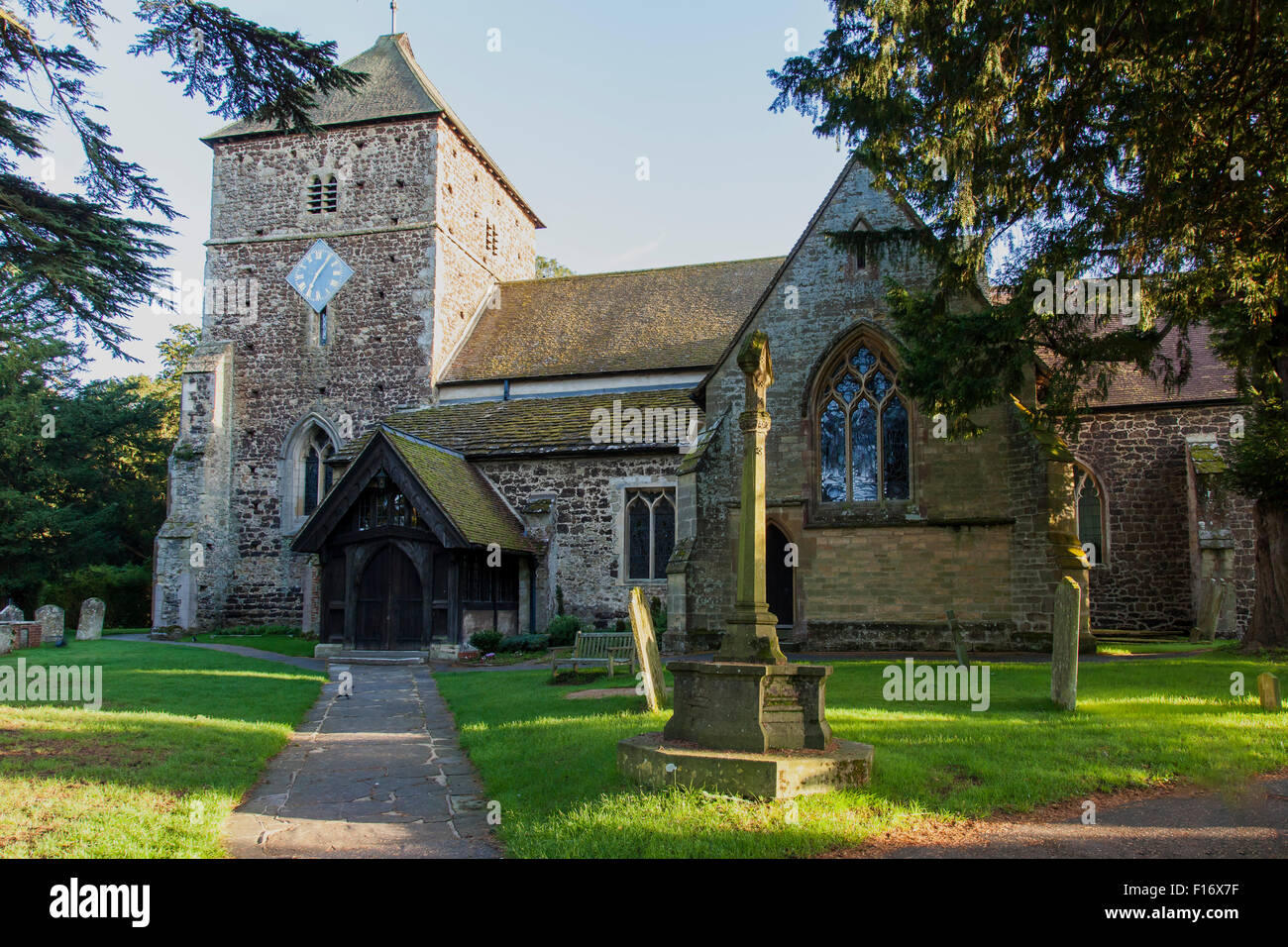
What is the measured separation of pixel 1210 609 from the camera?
18.7 meters

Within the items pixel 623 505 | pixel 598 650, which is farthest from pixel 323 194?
pixel 598 650

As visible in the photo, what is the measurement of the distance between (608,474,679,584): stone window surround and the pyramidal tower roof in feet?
45.2

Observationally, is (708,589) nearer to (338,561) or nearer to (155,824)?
(338,561)

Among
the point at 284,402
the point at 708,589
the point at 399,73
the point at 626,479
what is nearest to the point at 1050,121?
the point at 708,589

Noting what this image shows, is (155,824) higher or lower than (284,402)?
lower

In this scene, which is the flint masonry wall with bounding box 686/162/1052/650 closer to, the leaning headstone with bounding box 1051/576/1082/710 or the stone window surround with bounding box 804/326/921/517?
the stone window surround with bounding box 804/326/921/517

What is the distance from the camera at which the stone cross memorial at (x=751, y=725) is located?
6.18 m

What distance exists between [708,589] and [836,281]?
666 centimetres

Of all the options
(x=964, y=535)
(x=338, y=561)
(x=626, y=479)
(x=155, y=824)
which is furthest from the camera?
(x=626, y=479)

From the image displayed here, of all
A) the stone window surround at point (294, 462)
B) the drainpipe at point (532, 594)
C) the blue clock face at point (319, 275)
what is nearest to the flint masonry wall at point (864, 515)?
the drainpipe at point (532, 594)

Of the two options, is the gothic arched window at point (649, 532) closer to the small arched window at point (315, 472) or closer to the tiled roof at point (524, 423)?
the tiled roof at point (524, 423)

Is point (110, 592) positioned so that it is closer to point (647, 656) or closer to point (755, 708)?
point (647, 656)

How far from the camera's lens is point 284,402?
26984mm

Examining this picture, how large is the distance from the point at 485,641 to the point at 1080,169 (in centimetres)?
1451
